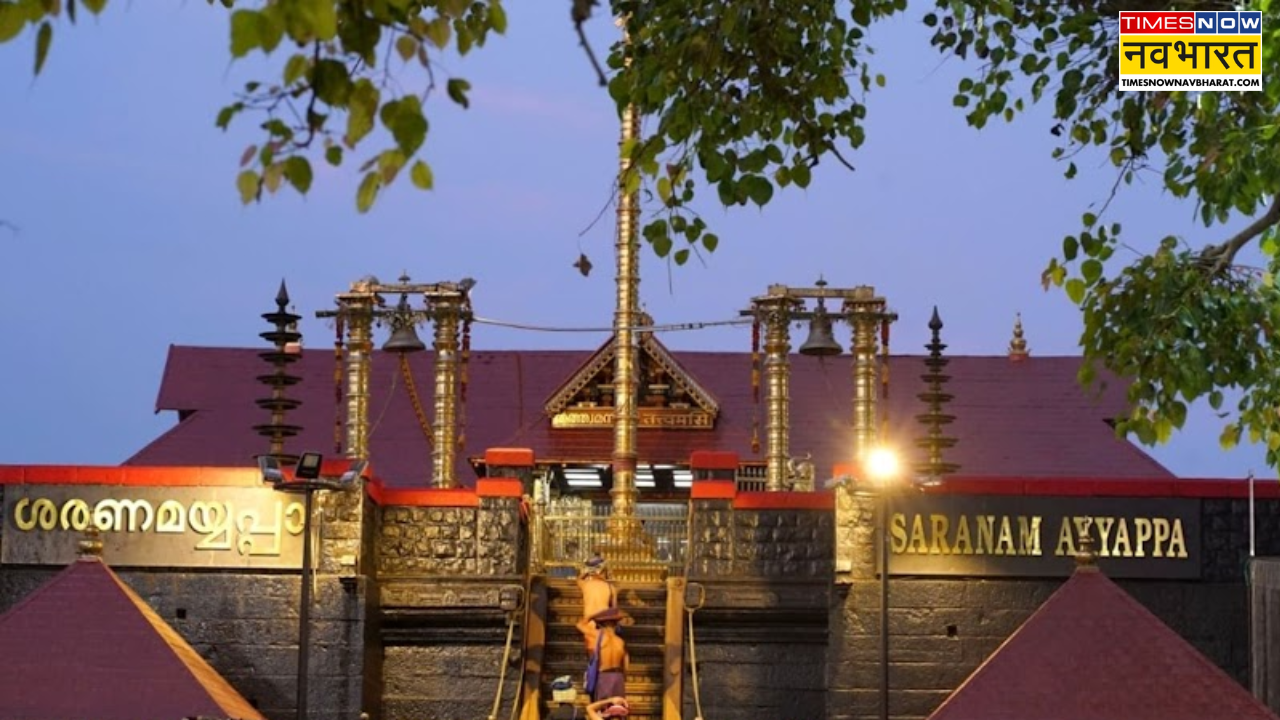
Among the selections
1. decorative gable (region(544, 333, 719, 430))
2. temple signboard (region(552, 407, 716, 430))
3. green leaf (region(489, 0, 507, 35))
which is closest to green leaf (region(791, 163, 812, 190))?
green leaf (region(489, 0, 507, 35))

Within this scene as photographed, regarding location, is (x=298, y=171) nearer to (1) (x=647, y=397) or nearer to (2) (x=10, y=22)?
(2) (x=10, y=22)

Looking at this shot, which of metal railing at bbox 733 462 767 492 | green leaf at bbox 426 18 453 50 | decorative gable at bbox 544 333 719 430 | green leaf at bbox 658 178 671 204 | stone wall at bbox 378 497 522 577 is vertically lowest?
stone wall at bbox 378 497 522 577

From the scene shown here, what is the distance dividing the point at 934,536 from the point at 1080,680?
3038 mm

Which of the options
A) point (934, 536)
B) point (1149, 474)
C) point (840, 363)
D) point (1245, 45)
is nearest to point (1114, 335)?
point (1245, 45)

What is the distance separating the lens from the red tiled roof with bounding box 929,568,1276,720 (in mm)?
21703

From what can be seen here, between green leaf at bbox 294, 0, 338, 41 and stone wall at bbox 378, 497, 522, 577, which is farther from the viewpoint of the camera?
stone wall at bbox 378, 497, 522, 577

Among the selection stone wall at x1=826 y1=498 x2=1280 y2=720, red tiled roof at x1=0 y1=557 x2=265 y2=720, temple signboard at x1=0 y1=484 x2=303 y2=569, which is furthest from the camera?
stone wall at x1=826 y1=498 x2=1280 y2=720

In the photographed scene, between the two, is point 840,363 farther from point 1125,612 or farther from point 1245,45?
point 1245,45

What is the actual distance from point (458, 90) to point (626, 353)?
17815 millimetres

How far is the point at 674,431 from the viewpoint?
37531 millimetres

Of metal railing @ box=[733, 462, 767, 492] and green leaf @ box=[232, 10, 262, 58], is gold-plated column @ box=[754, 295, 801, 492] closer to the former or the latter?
metal railing @ box=[733, 462, 767, 492]

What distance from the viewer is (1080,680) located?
21969mm

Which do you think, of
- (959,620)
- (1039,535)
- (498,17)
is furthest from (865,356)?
(498,17)

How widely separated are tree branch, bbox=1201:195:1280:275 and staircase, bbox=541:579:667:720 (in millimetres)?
9711
